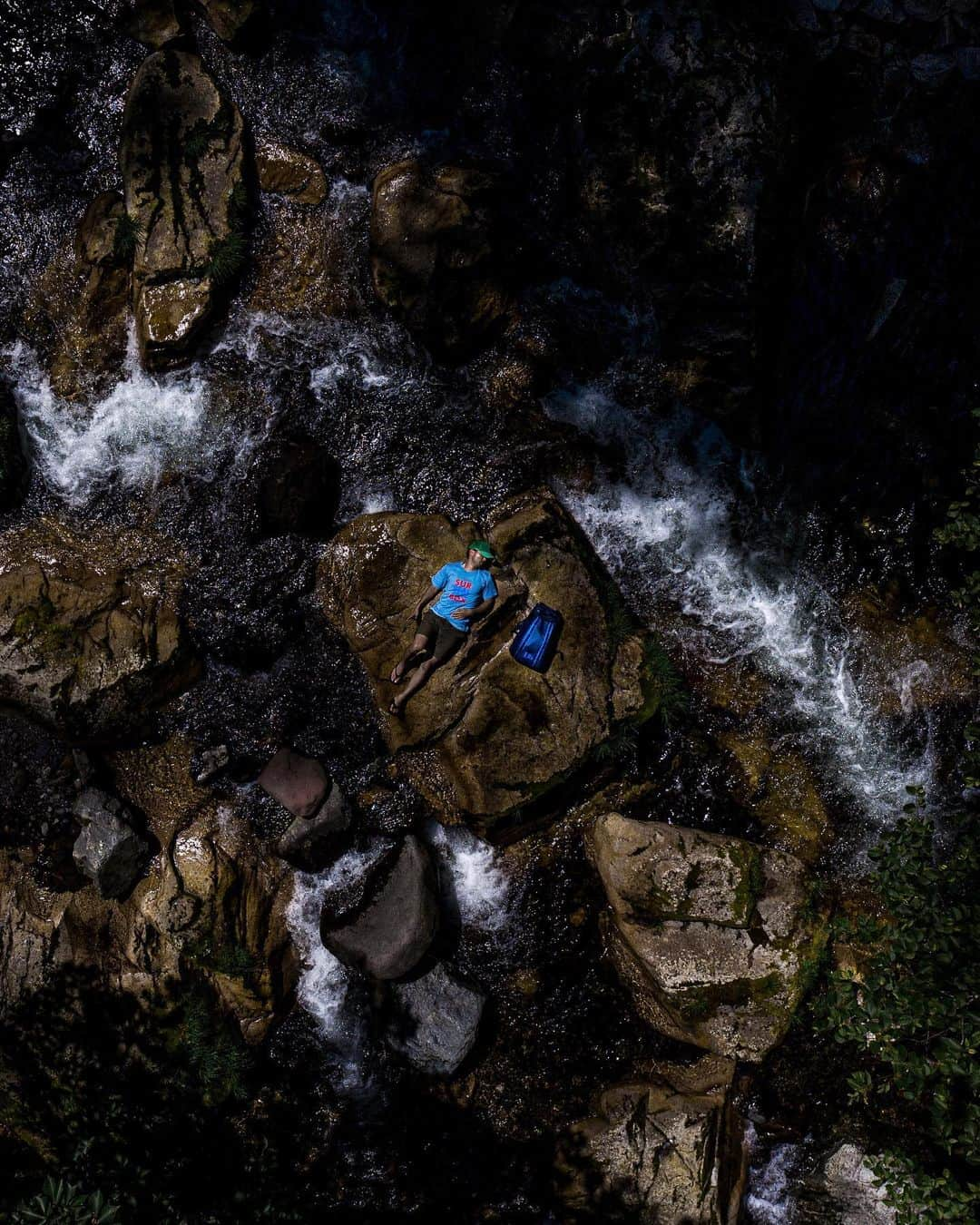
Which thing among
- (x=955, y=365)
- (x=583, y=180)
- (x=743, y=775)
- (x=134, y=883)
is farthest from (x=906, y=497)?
(x=134, y=883)

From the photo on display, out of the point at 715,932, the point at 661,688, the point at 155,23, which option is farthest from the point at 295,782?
the point at 155,23

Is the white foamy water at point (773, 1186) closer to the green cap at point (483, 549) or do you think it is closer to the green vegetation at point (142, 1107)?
the green vegetation at point (142, 1107)

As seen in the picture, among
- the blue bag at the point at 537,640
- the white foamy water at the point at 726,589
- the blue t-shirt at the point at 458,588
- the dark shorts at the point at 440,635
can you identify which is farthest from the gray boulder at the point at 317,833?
the white foamy water at the point at 726,589

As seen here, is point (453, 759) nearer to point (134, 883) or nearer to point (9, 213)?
point (134, 883)

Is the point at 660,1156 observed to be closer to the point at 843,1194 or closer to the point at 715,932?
the point at 843,1194

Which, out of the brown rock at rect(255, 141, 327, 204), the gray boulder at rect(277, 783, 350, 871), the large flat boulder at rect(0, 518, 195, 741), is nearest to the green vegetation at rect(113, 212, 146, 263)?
the brown rock at rect(255, 141, 327, 204)

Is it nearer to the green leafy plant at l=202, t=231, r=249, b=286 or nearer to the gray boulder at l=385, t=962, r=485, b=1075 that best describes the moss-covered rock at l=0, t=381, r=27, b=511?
the green leafy plant at l=202, t=231, r=249, b=286

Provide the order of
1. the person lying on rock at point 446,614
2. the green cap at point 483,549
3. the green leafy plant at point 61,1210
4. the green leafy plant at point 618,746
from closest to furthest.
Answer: the green leafy plant at point 61,1210, the green cap at point 483,549, the person lying on rock at point 446,614, the green leafy plant at point 618,746
